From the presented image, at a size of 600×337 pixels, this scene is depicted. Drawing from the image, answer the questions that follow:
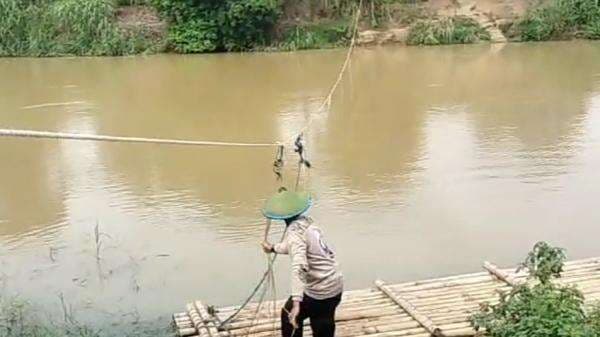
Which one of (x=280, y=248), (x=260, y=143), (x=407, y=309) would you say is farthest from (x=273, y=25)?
(x=280, y=248)

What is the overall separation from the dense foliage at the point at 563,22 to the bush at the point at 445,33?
0.85m

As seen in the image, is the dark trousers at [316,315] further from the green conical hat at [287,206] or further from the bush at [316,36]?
the bush at [316,36]

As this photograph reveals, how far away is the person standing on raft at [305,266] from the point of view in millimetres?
3293

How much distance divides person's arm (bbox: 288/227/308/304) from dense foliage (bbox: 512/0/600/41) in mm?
15524

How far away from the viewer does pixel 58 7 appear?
19.3 metres

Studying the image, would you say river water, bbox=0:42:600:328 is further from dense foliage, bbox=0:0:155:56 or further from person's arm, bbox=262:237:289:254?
dense foliage, bbox=0:0:155:56

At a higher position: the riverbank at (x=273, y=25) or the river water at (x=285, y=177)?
the riverbank at (x=273, y=25)

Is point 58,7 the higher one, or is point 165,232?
point 58,7

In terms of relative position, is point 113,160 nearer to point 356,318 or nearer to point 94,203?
point 94,203

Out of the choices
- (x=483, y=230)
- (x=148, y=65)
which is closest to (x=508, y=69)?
(x=148, y=65)

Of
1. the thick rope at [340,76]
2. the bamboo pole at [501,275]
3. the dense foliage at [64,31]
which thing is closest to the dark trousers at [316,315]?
the bamboo pole at [501,275]

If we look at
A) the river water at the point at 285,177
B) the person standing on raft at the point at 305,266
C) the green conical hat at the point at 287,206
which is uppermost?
the green conical hat at the point at 287,206

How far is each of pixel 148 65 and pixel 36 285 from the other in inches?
458

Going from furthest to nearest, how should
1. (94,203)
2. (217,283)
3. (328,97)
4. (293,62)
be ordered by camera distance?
(293,62) → (328,97) → (94,203) → (217,283)
